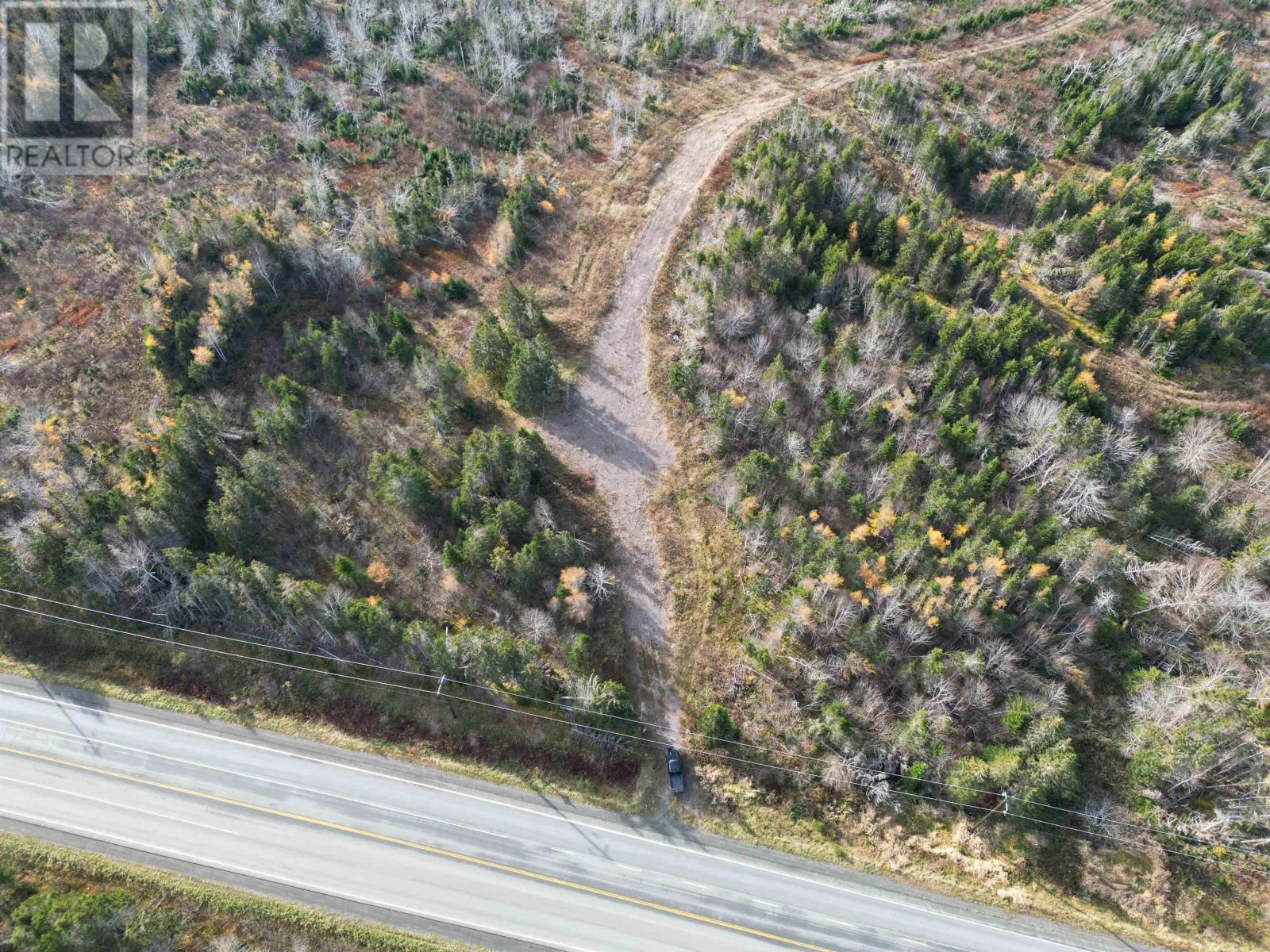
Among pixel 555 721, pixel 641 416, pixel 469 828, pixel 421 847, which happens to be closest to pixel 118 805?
pixel 421 847

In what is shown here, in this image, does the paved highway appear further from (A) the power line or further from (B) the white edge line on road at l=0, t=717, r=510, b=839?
(A) the power line

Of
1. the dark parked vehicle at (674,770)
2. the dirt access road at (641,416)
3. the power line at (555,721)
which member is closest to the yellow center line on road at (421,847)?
the dark parked vehicle at (674,770)

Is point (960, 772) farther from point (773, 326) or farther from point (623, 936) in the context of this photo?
point (773, 326)

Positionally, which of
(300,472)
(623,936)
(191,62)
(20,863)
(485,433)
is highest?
Result: (191,62)

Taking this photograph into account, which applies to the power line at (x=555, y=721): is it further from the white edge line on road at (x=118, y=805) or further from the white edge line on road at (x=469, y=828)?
the white edge line on road at (x=118, y=805)

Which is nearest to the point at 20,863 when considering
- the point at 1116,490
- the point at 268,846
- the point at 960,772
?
the point at 268,846

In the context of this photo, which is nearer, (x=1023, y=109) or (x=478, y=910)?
(x=478, y=910)
